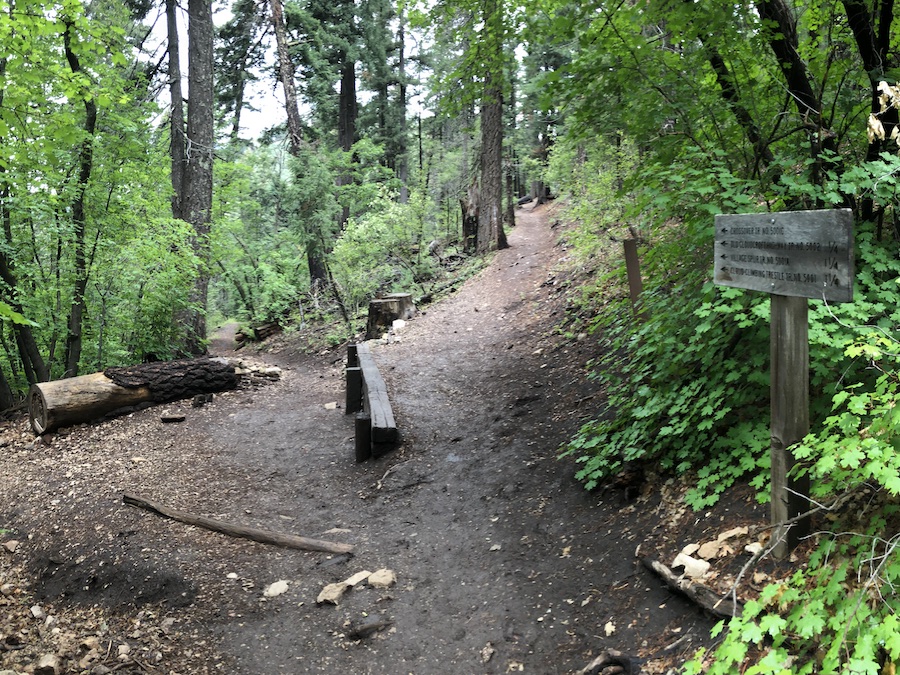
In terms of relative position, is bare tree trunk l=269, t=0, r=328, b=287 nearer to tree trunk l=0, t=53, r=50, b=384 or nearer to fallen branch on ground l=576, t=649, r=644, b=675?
tree trunk l=0, t=53, r=50, b=384

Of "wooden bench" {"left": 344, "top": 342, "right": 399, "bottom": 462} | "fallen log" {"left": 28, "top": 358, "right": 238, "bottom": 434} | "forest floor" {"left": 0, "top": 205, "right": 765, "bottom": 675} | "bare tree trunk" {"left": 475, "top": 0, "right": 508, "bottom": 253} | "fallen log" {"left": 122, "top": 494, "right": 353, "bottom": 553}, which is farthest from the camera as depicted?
"bare tree trunk" {"left": 475, "top": 0, "right": 508, "bottom": 253}

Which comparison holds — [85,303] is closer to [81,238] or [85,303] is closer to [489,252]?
[81,238]

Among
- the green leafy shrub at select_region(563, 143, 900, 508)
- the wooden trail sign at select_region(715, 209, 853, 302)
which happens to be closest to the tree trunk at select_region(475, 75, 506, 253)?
the green leafy shrub at select_region(563, 143, 900, 508)

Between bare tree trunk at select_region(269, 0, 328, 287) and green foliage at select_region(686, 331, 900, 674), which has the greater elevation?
bare tree trunk at select_region(269, 0, 328, 287)

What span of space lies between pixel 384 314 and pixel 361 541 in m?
7.83

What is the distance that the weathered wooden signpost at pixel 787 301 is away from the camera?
2422 mm

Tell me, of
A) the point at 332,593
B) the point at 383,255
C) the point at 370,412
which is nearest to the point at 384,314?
the point at 383,255

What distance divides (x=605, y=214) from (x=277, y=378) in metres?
6.88

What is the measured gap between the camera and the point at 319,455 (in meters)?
6.97

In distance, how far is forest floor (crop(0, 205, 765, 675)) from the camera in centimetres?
339

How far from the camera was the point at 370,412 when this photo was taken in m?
6.92

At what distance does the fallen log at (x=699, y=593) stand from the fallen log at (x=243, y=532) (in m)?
2.60

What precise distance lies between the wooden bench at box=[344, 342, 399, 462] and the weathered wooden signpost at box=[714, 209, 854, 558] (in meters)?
4.40

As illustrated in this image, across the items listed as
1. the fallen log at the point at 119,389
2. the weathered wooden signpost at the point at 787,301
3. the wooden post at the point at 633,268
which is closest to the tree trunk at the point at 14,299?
the fallen log at the point at 119,389
